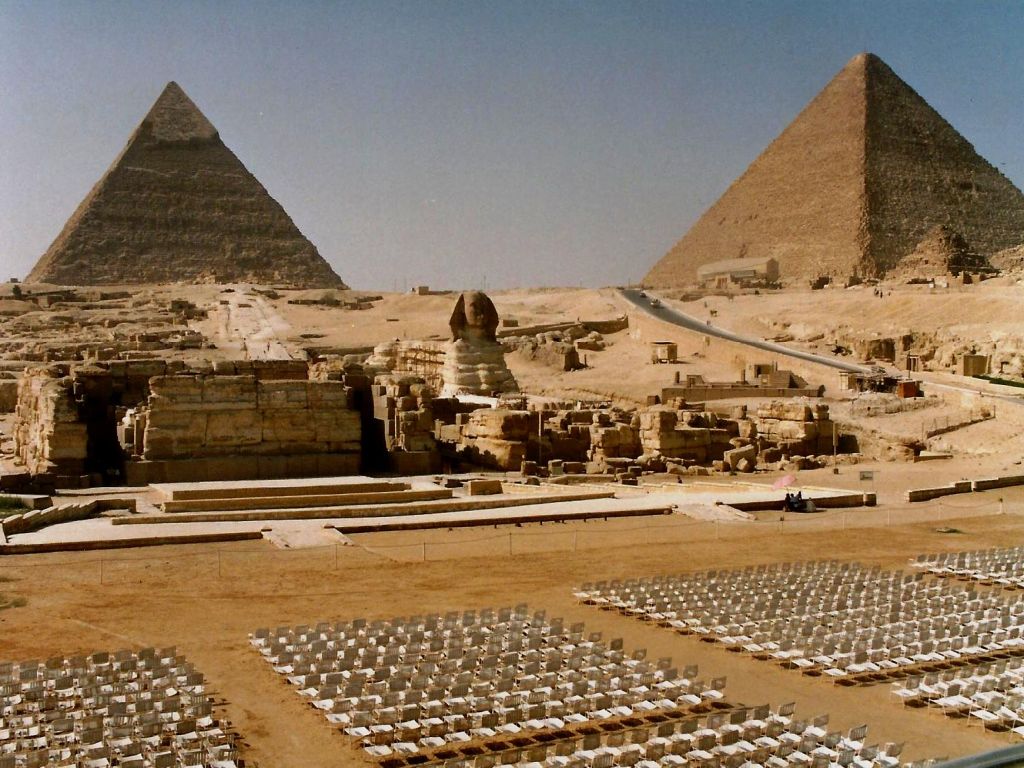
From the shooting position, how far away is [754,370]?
40.6 m

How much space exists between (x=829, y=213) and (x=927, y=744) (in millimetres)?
145727

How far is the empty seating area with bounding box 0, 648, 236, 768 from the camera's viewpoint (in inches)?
326

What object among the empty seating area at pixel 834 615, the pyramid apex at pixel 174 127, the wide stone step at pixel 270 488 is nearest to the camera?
the empty seating area at pixel 834 615

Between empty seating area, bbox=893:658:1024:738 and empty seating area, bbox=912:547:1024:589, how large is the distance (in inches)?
153

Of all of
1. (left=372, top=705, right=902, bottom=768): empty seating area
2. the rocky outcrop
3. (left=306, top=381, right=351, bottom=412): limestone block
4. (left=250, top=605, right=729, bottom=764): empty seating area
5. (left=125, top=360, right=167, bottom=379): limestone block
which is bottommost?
(left=372, top=705, right=902, bottom=768): empty seating area

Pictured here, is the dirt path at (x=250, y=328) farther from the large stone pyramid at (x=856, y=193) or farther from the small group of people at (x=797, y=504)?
the large stone pyramid at (x=856, y=193)

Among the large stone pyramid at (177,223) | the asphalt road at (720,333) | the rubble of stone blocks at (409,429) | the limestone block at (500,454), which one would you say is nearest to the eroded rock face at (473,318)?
the limestone block at (500,454)

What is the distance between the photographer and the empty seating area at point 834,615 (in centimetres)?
1132

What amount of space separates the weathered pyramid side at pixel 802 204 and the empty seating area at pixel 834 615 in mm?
122977

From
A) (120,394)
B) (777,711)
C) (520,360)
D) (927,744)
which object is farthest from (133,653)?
(520,360)

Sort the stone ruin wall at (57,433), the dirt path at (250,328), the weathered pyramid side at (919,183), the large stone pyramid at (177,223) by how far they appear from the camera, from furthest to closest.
→ 1. the large stone pyramid at (177,223)
2. the weathered pyramid side at (919,183)
3. the dirt path at (250,328)
4. the stone ruin wall at (57,433)

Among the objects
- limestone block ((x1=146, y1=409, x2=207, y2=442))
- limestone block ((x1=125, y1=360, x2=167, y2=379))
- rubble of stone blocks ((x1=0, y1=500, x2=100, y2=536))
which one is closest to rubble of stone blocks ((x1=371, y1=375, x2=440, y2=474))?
limestone block ((x1=146, y1=409, x2=207, y2=442))

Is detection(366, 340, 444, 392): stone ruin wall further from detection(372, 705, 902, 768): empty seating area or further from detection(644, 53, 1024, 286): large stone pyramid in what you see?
detection(644, 53, 1024, 286): large stone pyramid

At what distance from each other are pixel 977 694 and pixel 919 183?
15674 cm
